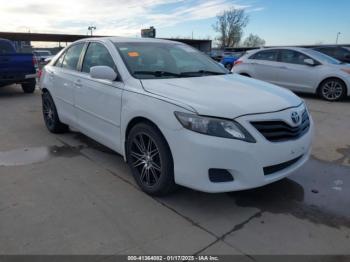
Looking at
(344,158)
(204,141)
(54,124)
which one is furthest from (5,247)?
(344,158)

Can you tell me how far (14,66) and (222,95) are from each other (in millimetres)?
8681

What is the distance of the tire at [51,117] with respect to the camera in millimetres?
5461

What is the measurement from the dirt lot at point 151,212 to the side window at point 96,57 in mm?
1279

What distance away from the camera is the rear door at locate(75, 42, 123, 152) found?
3650 millimetres

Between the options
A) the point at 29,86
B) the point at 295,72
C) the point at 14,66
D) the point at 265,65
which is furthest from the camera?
the point at 29,86

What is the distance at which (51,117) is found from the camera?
5.60 meters

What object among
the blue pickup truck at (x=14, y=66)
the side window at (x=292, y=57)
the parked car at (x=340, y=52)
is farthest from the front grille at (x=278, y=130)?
the parked car at (x=340, y=52)

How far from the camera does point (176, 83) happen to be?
3.36 m

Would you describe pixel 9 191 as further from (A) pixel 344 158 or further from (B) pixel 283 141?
(A) pixel 344 158

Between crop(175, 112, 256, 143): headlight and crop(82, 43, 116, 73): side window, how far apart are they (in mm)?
1502

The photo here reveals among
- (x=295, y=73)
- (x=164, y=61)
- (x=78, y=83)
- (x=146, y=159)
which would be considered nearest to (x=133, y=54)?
(x=164, y=61)

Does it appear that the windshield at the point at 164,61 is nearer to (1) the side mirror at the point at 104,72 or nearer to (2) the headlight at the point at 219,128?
(1) the side mirror at the point at 104,72

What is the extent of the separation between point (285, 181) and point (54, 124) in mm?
3882

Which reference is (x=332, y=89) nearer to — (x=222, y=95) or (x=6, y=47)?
(x=222, y=95)
